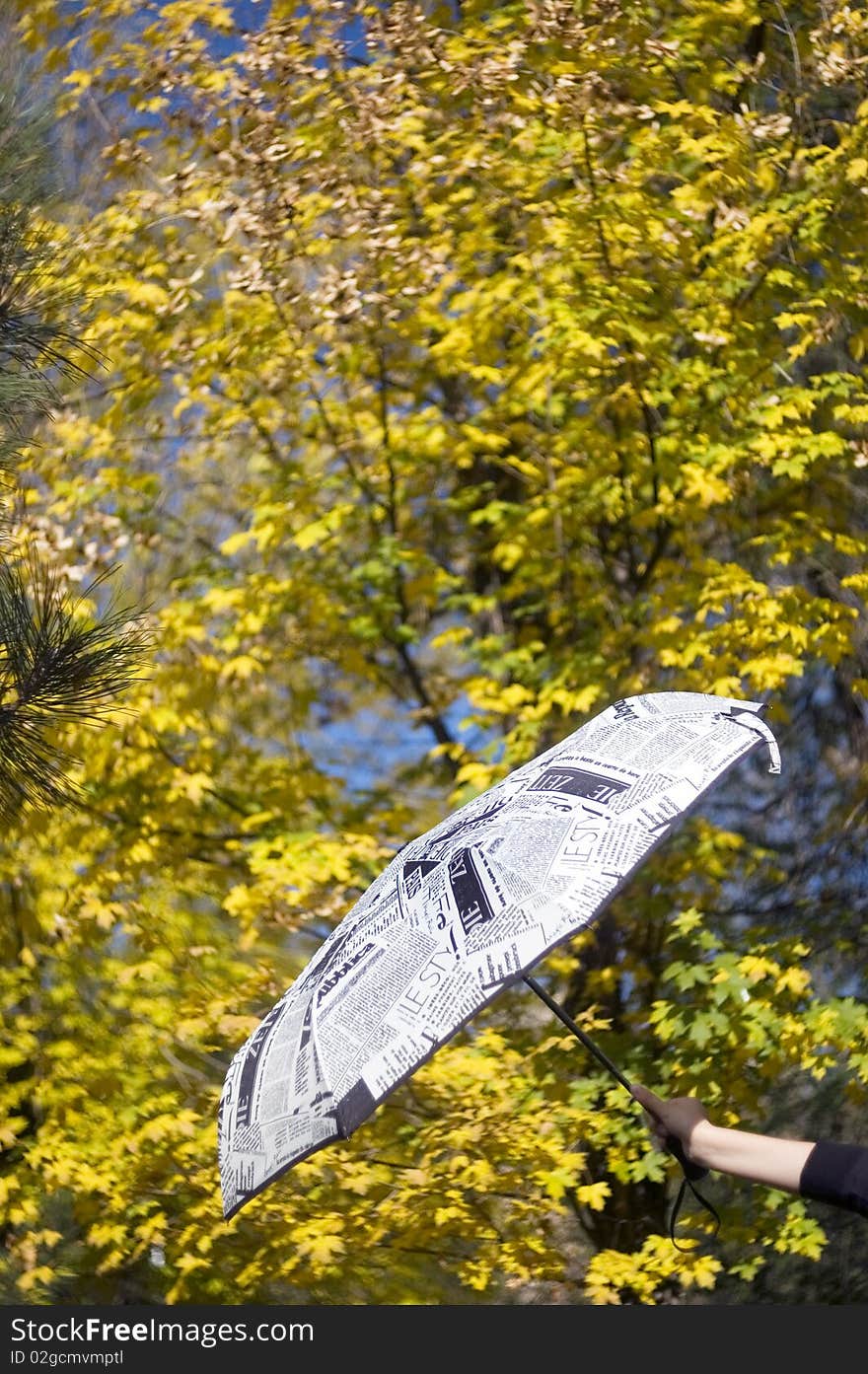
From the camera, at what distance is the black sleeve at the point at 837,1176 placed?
60.6 inches

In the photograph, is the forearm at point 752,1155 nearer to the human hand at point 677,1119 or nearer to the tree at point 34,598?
the human hand at point 677,1119

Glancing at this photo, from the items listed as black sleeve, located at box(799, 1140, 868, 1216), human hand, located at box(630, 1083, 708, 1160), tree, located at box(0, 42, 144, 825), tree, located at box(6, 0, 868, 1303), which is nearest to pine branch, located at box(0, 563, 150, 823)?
tree, located at box(0, 42, 144, 825)

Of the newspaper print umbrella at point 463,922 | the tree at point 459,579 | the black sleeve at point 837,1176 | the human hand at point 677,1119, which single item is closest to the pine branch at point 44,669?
the newspaper print umbrella at point 463,922

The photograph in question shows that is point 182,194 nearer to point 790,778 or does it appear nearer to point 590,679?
point 590,679

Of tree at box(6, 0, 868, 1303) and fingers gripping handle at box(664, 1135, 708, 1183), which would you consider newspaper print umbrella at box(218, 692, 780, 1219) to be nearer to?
fingers gripping handle at box(664, 1135, 708, 1183)

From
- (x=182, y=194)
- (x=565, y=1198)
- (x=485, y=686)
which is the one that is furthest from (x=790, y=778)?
(x=182, y=194)

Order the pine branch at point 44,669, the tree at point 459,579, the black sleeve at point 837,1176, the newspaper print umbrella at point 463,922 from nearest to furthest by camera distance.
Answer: the black sleeve at point 837,1176 < the newspaper print umbrella at point 463,922 < the pine branch at point 44,669 < the tree at point 459,579

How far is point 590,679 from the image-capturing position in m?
5.27

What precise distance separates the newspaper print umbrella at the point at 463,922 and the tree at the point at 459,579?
248 cm

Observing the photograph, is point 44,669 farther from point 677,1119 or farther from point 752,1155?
point 752,1155

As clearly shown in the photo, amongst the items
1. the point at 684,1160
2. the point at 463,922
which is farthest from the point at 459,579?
the point at 684,1160

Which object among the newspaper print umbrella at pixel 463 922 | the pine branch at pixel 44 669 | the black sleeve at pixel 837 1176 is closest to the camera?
the black sleeve at pixel 837 1176

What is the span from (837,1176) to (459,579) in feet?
13.9

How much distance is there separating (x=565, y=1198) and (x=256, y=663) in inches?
91.3
